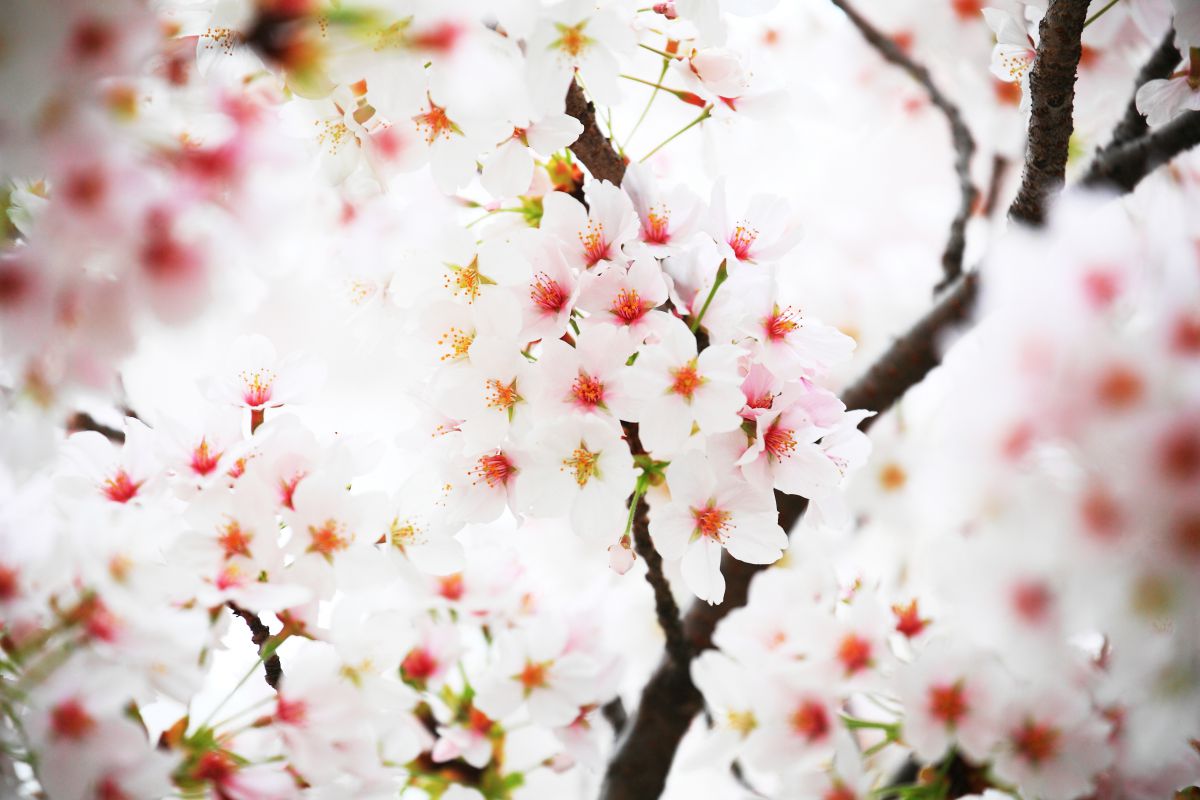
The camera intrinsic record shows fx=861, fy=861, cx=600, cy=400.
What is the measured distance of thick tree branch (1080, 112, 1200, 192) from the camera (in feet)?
2.65

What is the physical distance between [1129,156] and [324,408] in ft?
2.86

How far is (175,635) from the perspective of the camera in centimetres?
56

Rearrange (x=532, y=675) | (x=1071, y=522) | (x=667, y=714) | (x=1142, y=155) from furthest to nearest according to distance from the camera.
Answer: (x=667, y=714) → (x=1142, y=155) → (x=532, y=675) → (x=1071, y=522)

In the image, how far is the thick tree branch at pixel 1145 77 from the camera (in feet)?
2.67

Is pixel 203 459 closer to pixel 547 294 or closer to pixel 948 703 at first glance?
pixel 547 294

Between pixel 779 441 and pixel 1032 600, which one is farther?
pixel 779 441

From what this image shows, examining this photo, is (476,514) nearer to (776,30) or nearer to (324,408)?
(324,408)

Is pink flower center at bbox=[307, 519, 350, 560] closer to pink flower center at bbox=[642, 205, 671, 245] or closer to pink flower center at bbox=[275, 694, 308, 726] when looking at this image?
pink flower center at bbox=[275, 694, 308, 726]

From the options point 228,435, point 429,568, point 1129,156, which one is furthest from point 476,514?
point 1129,156

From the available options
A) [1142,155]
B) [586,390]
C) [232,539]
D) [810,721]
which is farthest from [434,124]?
[1142,155]

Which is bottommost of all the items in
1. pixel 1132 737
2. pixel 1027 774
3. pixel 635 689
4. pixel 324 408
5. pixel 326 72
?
pixel 635 689

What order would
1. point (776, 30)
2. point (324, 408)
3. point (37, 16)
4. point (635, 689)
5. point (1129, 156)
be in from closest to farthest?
point (37, 16), point (1129, 156), point (324, 408), point (635, 689), point (776, 30)

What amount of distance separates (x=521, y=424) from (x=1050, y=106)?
1.65 ft

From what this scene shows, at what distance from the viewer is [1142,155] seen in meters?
0.83
